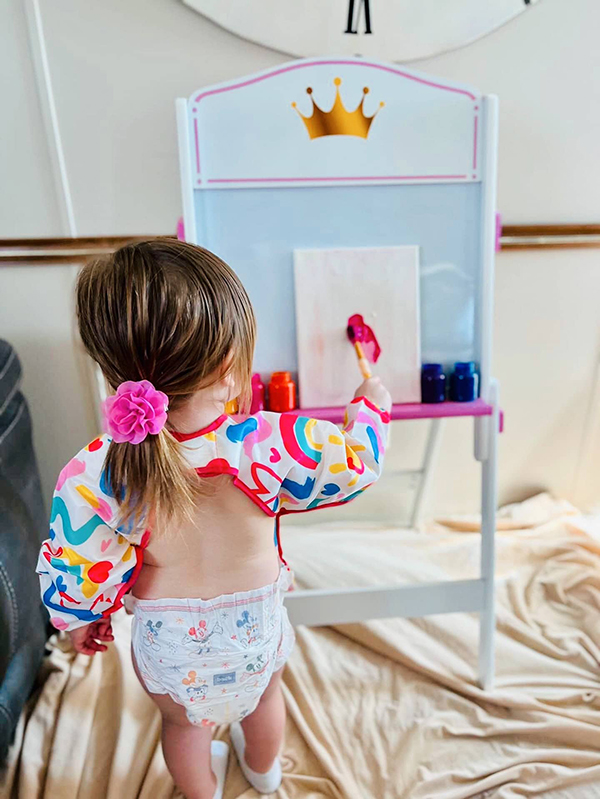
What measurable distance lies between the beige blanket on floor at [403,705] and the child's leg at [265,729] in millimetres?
67

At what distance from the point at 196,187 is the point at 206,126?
0.30 ft

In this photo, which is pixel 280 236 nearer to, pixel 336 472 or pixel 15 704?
pixel 336 472

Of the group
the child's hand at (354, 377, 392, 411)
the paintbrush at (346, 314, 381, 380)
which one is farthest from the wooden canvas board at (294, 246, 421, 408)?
the child's hand at (354, 377, 392, 411)

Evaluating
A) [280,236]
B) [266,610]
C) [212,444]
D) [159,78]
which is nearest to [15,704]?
[266,610]

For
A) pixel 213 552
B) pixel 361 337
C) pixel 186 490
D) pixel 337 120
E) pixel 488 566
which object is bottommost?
pixel 488 566

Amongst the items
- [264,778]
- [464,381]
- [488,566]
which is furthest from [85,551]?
[488,566]

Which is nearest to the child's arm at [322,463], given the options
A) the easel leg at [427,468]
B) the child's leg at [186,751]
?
the child's leg at [186,751]

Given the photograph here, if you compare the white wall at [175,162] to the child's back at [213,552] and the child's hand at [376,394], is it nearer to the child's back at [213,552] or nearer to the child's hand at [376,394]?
the child's hand at [376,394]

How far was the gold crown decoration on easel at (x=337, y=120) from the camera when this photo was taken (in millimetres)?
931

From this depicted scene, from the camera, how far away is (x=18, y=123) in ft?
3.95

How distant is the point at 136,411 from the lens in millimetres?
556

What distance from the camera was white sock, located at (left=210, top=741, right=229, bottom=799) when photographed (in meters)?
0.96

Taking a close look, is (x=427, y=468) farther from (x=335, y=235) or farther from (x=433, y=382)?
(x=335, y=235)

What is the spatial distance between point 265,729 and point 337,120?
3.11 feet
